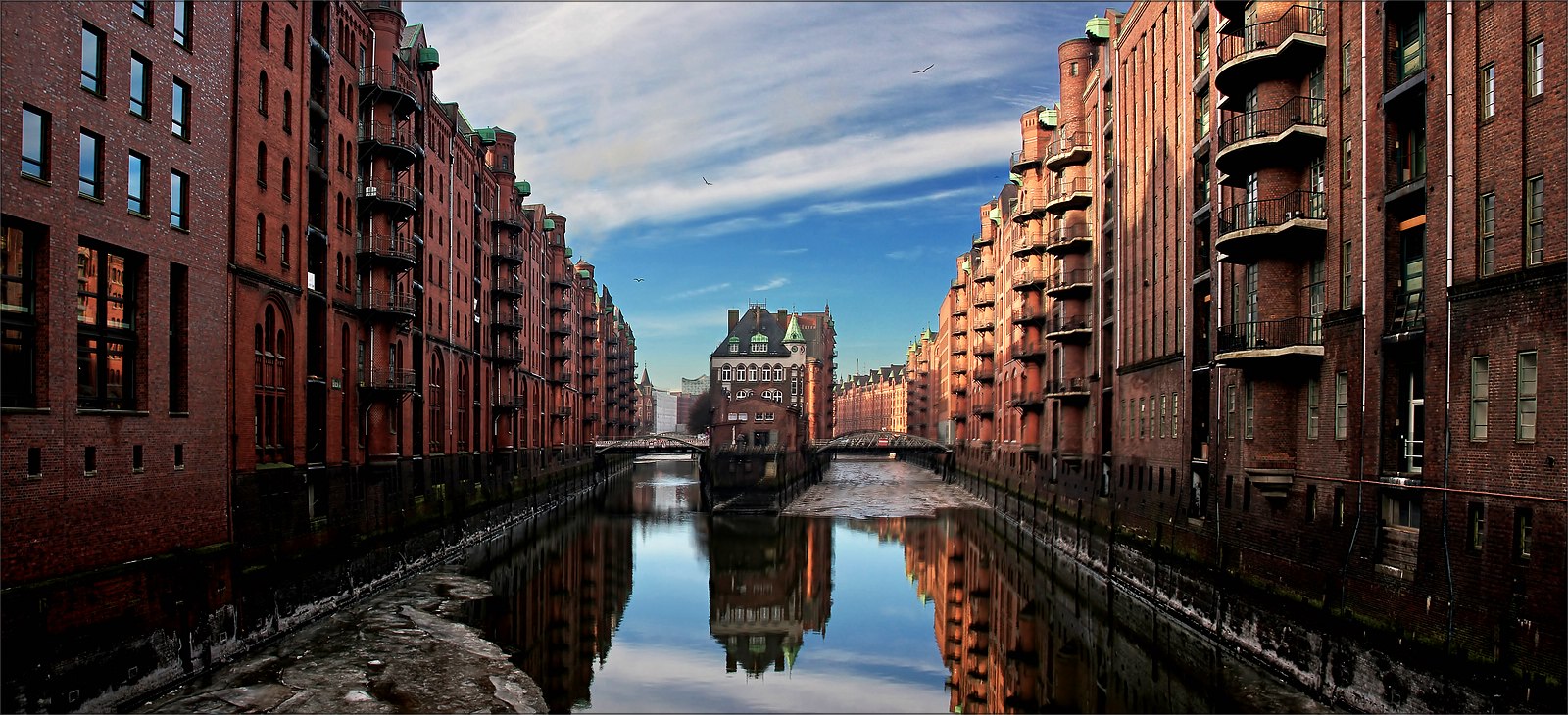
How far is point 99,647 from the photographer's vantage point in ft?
59.1

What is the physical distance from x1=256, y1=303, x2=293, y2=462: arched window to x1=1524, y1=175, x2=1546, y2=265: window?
2717cm

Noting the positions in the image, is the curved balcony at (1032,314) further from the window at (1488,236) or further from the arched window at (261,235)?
the arched window at (261,235)

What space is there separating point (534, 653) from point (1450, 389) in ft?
65.1

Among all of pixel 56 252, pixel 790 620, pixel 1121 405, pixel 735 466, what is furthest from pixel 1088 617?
pixel 735 466

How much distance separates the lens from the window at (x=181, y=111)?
2239 centimetres

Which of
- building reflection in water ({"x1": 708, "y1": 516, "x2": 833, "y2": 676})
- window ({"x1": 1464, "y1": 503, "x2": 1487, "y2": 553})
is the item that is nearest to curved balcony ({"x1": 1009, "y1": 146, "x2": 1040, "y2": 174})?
building reflection in water ({"x1": 708, "y1": 516, "x2": 833, "y2": 676})

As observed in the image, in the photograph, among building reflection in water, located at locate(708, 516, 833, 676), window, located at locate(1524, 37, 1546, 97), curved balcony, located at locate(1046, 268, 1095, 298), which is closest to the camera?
window, located at locate(1524, 37, 1546, 97)

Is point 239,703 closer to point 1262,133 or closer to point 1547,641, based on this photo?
point 1547,641

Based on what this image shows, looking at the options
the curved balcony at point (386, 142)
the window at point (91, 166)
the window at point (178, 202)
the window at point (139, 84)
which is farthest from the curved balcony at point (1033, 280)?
the window at point (91, 166)

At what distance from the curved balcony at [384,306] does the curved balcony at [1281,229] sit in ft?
88.1

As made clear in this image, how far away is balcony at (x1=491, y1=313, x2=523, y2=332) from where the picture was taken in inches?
2327

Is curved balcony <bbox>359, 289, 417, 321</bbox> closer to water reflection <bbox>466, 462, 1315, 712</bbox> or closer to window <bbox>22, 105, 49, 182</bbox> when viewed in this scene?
water reflection <bbox>466, 462, 1315, 712</bbox>

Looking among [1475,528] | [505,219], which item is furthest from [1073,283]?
[505,219]

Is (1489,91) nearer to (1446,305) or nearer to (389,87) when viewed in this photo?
(1446,305)
